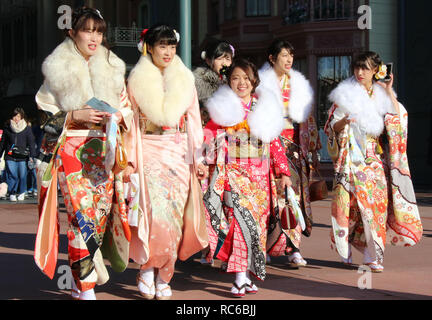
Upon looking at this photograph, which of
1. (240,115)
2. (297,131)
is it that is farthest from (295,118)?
(240,115)

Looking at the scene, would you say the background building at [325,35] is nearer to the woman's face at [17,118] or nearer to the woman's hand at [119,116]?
the woman's face at [17,118]

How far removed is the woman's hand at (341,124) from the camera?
6.43 m

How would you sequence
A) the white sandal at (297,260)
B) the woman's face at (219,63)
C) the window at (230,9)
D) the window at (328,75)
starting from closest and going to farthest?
the white sandal at (297,260), the woman's face at (219,63), the window at (328,75), the window at (230,9)

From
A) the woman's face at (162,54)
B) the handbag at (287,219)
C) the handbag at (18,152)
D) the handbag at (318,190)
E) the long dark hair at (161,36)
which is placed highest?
the long dark hair at (161,36)

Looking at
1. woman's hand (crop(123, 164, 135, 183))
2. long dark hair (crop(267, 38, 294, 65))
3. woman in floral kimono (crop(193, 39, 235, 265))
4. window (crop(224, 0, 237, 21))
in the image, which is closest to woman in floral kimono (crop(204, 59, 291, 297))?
woman's hand (crop(123, 164, 135, 183))

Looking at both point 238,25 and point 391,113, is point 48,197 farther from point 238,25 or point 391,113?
point 238,25

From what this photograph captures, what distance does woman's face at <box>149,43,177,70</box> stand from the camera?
213 inches

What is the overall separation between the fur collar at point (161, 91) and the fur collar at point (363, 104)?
1.64 metres

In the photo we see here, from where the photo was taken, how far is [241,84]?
5547mm

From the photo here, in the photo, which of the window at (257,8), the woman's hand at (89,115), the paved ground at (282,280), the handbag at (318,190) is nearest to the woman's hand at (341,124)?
the handbag at (318,190)

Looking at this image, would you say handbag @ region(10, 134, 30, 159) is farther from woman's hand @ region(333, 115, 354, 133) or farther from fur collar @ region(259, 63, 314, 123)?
woman's hand @ region(333, 115, 354, 133)

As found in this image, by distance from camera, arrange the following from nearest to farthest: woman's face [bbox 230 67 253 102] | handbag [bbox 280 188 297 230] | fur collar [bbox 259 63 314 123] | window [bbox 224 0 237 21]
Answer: woman's face [bbox 230 67 253 102], handbag [bbox 280 188 297 230], fur collar [bbox 259 63 314 123], window [bbox 224 0 237 21]

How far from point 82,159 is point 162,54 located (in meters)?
1.07

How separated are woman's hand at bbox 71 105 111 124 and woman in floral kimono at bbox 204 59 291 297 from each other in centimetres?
98
